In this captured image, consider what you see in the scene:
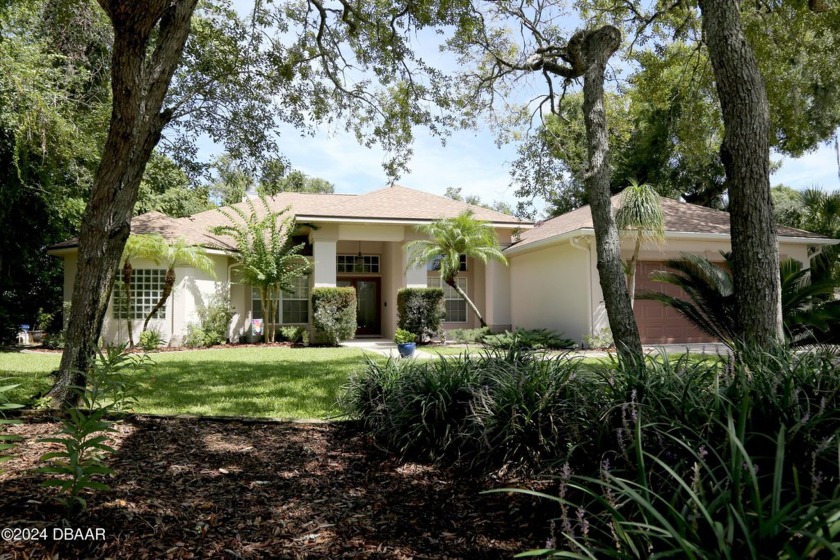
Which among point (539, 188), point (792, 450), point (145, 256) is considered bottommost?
point (792, 450)

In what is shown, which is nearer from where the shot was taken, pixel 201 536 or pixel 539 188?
pixel 201 536

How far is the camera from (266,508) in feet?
10.2

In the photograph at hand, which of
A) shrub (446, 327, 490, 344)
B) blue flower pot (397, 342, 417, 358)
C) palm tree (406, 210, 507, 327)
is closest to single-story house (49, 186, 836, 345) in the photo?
palm tree (406, 210, 507, 327)

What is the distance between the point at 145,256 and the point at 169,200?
615 centimetres

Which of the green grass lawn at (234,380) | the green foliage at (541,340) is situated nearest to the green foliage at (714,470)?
the green grass lawn at (234,380)

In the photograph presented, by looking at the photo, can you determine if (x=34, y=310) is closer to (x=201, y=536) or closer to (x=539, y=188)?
(x=539, y=188)

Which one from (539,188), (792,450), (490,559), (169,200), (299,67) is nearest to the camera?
(792,450)

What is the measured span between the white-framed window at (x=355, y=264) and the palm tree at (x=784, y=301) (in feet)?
42.9

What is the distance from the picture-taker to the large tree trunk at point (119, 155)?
493 centimetres

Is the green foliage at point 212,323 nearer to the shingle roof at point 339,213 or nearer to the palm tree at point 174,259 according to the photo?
the palm tree at point 174,259

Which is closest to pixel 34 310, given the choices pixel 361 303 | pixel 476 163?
pixel 361 303

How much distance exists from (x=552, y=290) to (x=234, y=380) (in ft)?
34.6

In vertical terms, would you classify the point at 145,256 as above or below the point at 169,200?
below

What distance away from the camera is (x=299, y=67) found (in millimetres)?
10430
